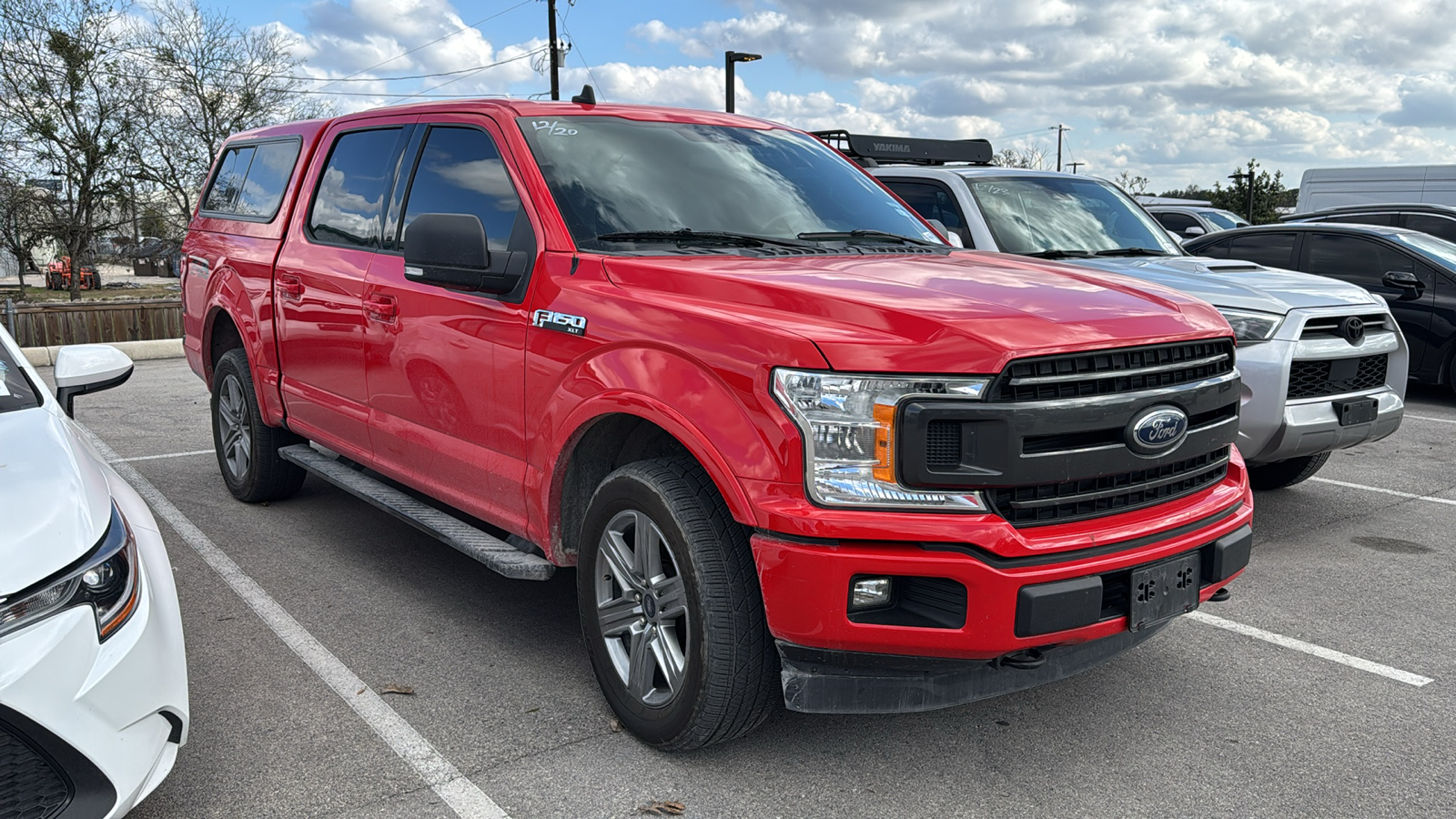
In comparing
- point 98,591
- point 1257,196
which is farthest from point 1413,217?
point 1257,196

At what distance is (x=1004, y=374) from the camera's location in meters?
2.75

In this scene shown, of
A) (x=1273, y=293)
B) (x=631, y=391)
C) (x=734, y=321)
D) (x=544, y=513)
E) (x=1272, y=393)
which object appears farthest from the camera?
(x=1273, y=293)

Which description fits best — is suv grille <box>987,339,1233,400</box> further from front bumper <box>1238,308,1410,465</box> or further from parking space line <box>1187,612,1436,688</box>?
front bumper <box>1238,308,1410,465</box>

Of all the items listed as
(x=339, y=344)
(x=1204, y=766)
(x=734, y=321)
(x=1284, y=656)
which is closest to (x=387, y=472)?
(x=339, y=344)

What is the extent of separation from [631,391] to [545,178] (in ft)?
3.42

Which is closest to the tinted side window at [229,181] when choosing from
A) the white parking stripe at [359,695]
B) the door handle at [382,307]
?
the white parking stripe at [359,695]

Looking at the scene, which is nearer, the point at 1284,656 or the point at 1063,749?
the point at 1063,749

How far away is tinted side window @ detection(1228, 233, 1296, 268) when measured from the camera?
10.5 m

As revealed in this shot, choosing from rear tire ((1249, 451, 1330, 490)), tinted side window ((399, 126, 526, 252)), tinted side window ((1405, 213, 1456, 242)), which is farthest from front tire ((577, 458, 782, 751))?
tinted side window ((1405, 213, 1456, 242))

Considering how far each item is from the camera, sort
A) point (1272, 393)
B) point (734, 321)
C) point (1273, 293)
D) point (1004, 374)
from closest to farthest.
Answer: point (1004, 374) → point (734, 321) → point (1272, 393) → point (1273, 293)

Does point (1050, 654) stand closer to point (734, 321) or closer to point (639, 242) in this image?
point (734, 321)

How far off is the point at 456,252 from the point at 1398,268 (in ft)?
31.9

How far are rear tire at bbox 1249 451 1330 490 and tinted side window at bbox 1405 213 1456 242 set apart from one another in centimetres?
795

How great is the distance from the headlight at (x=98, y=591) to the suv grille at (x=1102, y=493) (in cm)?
211
